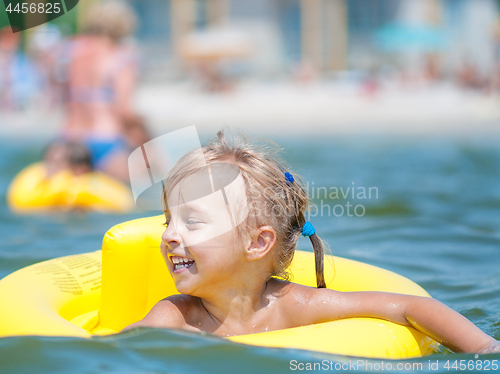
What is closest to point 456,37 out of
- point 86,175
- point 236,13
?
point 236,13

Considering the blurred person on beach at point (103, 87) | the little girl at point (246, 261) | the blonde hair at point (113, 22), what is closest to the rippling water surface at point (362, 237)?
the little girl at point (246, 261)

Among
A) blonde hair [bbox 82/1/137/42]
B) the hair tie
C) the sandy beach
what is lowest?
the sandy beach

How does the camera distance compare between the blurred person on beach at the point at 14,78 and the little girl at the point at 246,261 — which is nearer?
the little girl at the point at 246,261

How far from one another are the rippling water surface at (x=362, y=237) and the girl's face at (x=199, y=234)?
0.61 feet

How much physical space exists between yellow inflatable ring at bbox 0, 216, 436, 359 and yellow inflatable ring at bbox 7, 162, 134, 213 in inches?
80.8

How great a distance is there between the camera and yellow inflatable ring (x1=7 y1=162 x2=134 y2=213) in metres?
4.69

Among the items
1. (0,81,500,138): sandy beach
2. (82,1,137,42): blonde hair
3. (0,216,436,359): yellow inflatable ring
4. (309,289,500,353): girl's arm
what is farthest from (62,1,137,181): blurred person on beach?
(0,81,500,138): sandy beach

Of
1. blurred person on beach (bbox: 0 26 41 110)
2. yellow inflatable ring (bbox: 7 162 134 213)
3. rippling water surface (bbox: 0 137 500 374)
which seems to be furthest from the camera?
blurred person on beach (bbox: 0 26 41 110)

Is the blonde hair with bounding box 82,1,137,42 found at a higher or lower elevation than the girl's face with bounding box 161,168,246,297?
higher

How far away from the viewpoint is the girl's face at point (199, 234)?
1.86 metres

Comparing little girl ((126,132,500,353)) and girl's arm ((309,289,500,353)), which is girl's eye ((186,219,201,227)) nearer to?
little girl ((126,132,500,353))

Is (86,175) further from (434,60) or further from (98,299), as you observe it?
(434,60)

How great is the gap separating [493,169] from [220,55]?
35.3 ft

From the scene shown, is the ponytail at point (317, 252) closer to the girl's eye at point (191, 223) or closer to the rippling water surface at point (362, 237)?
the rippling water surface at point (362, 237)
